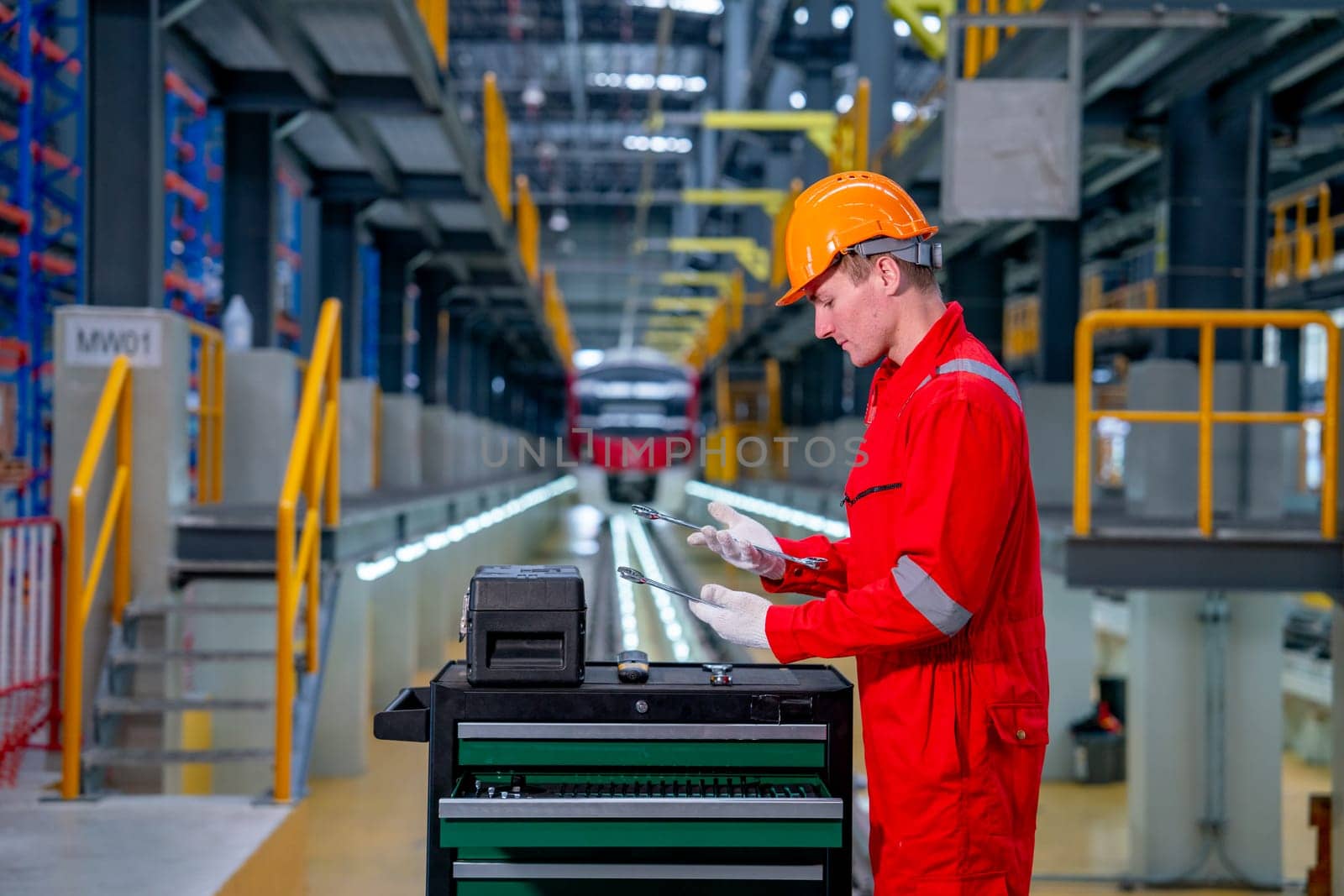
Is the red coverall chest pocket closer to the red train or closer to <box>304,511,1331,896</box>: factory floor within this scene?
<box>304,511,1331,896</box>: factory floor

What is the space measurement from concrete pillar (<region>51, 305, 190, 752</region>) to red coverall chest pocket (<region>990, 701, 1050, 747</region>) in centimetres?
420

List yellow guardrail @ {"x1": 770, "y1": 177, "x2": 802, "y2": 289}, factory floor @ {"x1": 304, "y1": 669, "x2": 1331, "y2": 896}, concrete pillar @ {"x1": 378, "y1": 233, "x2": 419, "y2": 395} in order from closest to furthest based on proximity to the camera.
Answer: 1. factory floor @ {"x1": 304, "y1": 669, "x2": 1331, "y2": 896}
2. concrete pillar @ {"x1": 378, "y1": 233, "x2": 419, "y2": 395}
3. yellow guardrail @ {"x1": 770, "y1": 177, "x2": 802, "y2": 289}

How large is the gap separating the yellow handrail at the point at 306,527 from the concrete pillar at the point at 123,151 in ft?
2.91

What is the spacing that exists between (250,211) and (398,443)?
204 inches

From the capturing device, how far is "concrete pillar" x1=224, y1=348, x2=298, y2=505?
23.6 feet

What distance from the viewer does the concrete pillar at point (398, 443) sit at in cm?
1298

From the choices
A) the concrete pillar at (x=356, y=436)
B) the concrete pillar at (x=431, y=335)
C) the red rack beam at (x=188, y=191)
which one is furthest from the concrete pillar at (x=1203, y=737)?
the red rack beam at (x=188, y=191)

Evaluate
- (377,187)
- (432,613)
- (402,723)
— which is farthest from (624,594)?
(402,723)

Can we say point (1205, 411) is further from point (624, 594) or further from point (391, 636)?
point (624, 594)

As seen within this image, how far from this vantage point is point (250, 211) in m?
8.13

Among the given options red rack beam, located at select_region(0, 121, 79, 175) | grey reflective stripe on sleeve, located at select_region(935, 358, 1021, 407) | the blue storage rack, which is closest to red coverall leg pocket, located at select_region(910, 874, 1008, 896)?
grey reflective stripe on sleeve, located at select_region(935, 358, 1021, 407)

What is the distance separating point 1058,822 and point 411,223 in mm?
A: 8517

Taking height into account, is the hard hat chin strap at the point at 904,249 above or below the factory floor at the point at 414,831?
above

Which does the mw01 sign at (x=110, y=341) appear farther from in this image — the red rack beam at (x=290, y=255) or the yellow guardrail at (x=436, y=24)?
the red rack beam at (x=290, y=255)
